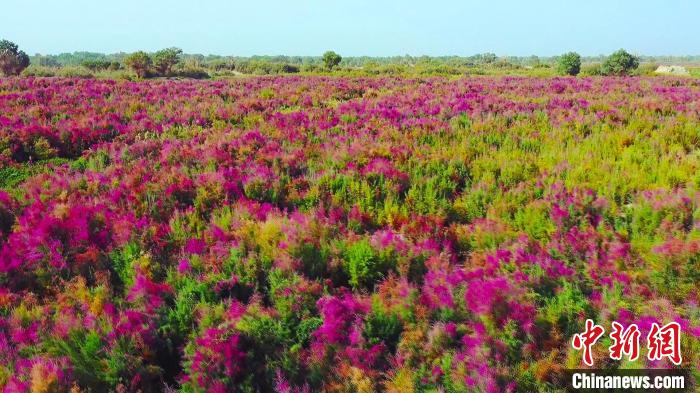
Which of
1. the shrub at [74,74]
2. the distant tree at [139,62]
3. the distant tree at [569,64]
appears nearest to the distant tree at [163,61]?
the distant tree at [139,62]

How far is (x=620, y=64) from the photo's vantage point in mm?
50469

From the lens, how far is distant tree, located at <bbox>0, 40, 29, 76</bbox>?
4419cm

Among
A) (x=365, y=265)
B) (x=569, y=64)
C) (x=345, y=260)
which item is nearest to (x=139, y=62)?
(x=569, y=64)

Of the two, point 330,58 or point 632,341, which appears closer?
point 632,341

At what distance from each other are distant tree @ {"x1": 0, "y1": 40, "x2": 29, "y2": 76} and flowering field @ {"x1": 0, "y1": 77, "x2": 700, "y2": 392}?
44733 millimetres

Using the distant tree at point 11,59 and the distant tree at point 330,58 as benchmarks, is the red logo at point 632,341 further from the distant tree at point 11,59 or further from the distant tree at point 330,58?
the distant tree at point 330,58

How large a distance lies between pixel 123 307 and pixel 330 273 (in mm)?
2092

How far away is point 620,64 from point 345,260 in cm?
5639

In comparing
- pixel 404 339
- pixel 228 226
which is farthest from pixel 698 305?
pixel 228 226

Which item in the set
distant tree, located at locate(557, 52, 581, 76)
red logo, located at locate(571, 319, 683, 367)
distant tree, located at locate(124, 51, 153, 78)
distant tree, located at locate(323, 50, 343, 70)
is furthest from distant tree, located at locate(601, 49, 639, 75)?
red logo, located at locate(571, 319, 683, 367)

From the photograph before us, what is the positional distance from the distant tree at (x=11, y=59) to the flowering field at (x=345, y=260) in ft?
147

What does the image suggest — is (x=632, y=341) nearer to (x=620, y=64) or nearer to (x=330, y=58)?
(x=620, y=64)

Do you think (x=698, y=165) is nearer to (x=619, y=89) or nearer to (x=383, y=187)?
(x=383, y=187)

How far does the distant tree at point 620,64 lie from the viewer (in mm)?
50188
